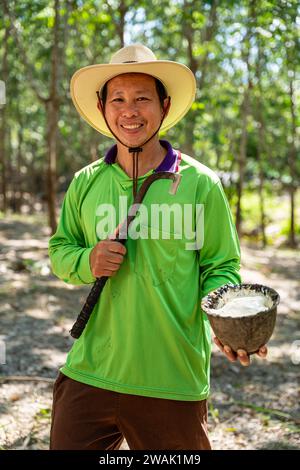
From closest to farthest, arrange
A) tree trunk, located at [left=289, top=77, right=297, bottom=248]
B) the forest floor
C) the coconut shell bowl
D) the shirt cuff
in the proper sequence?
the coconut shell bowl < the shirt cuff < the forest floor < tree trunk, located at [left=289, top=77, right=297, bottom=248]

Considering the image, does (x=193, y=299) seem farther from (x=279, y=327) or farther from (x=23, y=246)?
(x=23, y=246)

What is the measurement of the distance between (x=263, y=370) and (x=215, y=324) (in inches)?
146

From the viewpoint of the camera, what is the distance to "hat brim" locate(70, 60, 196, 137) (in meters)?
2.37

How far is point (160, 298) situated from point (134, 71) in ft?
2.91

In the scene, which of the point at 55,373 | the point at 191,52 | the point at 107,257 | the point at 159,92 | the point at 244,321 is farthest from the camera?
the point at 191,52

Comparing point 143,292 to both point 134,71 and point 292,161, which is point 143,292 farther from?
point 292,161

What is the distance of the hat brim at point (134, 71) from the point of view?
2371 millimetres

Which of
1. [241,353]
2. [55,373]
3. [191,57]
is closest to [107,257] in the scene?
[241,353]

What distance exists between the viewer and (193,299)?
231 centimetres

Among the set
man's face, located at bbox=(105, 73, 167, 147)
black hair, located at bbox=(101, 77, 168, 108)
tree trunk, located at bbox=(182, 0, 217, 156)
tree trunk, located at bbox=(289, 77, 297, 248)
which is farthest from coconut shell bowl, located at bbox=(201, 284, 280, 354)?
tree trunk, located at bbox=(289, 77, 297, 248)

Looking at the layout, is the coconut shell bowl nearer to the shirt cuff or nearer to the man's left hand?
the man's left hand

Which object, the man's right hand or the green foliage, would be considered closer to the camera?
the man's right hand

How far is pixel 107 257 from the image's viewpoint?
2219mm

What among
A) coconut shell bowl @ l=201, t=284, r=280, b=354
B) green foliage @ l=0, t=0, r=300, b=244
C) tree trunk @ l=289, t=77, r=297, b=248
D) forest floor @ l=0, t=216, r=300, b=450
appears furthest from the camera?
tree trunk @ l=289, t=77, r=297, b=248
